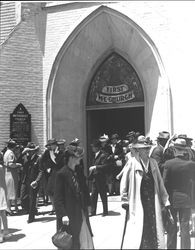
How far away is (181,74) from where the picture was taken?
11.5m

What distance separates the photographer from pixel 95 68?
13.6 m

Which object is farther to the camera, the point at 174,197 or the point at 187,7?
the point at 187,7

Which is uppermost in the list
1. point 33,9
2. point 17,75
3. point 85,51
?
point 33,9

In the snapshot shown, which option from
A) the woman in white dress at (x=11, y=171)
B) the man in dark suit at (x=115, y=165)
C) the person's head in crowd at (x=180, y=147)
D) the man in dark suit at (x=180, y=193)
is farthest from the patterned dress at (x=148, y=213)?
the man in dark suit at (x=115, y=165)

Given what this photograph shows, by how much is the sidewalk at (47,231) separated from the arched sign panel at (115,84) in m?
4.73

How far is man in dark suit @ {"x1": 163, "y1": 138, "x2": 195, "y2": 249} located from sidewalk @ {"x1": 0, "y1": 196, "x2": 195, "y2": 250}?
0.66 metres

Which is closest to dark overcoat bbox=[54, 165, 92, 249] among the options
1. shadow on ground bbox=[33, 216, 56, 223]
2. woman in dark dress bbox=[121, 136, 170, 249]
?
woman in dark dress bbox=[121, 136, 170, 249]

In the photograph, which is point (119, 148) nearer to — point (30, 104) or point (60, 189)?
point (30, 104)

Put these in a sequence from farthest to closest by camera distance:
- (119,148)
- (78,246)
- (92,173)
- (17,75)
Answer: (17,75) < (119,148) < (92,173) < (78,246)

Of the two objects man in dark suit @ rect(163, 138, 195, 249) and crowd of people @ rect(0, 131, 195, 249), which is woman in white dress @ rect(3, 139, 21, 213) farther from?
man in dark suit @ rect(163, 138, 195, 249)

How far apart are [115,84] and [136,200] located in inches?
329

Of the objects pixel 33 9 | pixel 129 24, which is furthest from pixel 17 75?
pixel 129 24

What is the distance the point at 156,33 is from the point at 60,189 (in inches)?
296

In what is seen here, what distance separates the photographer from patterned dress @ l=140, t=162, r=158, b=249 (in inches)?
212
